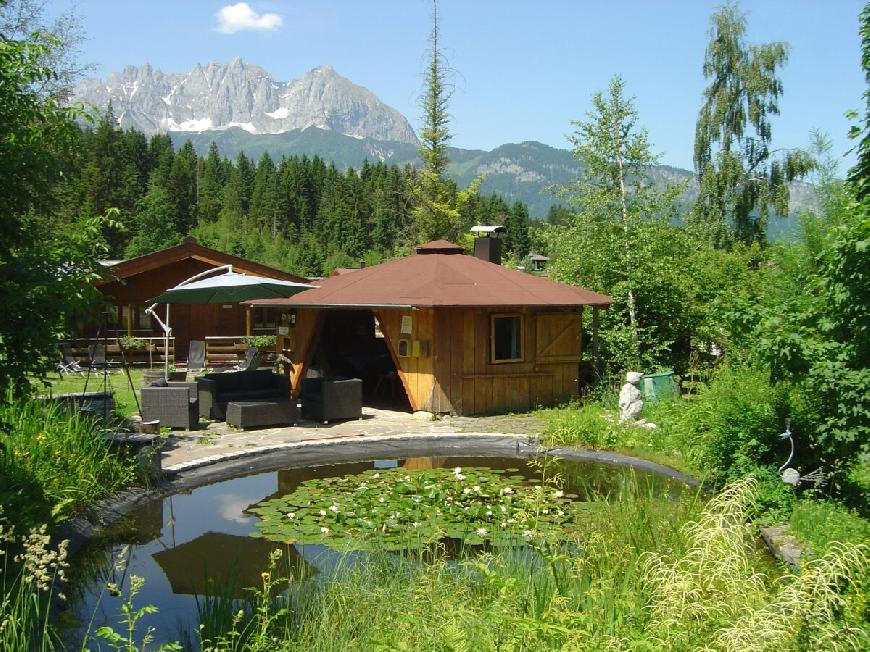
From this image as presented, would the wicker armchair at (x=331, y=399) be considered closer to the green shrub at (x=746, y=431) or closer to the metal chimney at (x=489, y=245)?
the metal chimney at (x=489, y=245)

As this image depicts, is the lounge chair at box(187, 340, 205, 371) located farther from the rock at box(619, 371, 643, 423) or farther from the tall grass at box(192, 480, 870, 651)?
the tall grass at box(192, 480, 870, 651)

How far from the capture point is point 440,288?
12781 millimetres

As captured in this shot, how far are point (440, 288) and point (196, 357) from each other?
9.53 m

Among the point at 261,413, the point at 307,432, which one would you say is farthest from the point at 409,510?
the point at 261,413

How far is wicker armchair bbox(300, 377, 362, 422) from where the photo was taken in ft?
39.4

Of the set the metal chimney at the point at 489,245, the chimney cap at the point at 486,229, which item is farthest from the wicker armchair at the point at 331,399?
the metal chimney at the point at 489,245

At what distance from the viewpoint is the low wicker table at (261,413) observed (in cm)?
1124

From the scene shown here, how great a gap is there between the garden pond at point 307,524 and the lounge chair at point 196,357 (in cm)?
1136

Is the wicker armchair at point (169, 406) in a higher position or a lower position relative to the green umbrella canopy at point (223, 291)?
lower

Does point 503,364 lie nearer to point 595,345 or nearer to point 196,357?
point 595,345

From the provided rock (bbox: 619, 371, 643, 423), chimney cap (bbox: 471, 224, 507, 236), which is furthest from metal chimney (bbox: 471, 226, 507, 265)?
rock (bbox: 619, 371, 643, 423)

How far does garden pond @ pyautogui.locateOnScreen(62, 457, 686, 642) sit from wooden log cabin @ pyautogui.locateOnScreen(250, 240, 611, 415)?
10.9 ft

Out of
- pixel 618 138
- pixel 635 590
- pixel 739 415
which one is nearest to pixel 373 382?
pixel 618 138

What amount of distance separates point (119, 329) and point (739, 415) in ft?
64.3
